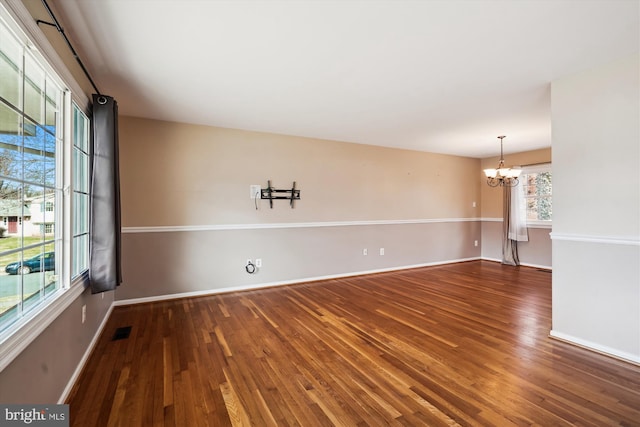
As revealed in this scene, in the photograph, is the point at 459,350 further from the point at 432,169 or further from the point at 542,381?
the point at 432,169

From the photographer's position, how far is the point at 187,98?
3145 mm

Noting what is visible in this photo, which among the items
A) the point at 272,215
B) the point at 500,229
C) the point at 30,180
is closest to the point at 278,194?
the point at 272,215

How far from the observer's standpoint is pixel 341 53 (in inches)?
89.6

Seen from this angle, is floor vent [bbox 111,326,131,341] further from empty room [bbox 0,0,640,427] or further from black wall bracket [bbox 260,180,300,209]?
black wall bracket [bbox 260,180,300,209]

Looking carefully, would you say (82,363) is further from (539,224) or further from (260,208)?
(539,224)

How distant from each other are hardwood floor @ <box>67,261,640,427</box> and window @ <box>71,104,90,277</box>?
2.68 feet

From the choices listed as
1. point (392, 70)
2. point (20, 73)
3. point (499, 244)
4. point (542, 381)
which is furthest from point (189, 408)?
point (499, 244)

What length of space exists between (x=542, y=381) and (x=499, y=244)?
5265 mm

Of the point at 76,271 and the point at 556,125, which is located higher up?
the point at 556,125

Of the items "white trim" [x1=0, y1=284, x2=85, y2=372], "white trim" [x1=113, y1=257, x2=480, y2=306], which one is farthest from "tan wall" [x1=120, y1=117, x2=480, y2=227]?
A: "white trim" [x1=0, y1=284, x2=85, y2=372]

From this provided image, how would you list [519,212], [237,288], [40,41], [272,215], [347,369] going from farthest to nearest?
[519,212], [272,215], [237,288], [347,369], [40,41]

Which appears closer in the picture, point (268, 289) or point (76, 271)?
point (76, 271)

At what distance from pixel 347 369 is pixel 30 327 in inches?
74.3

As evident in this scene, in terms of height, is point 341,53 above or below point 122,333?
above
